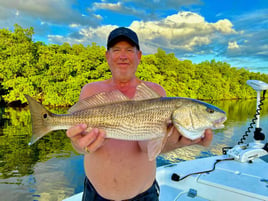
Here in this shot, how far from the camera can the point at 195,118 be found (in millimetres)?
2166

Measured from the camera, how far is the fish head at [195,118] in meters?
2.13

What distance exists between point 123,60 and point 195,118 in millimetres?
1075

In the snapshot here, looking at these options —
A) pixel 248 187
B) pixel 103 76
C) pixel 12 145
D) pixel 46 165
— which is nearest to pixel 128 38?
pixel 248 187

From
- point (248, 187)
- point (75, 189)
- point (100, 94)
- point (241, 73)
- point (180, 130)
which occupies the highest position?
point (241, 73)

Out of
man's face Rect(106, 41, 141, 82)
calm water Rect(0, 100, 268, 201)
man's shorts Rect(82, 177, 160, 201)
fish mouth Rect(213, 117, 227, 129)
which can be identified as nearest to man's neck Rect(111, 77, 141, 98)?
man's face Rect(106, 41, 141, 82)

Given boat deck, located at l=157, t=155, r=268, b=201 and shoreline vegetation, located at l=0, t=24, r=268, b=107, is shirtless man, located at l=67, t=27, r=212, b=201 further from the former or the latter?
shoreline vegetation, located at l=0, t=24, r=268, b=107

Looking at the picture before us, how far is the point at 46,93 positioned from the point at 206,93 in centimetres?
3585

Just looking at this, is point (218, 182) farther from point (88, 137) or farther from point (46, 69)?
point (46, 69)

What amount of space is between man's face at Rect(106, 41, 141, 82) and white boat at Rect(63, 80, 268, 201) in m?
2.42

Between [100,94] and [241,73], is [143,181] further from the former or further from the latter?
[241,73]

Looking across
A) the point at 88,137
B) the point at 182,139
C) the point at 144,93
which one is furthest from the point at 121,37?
the point at 182,139

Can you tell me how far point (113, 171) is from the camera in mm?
2240

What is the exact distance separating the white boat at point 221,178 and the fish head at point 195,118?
7.10ft

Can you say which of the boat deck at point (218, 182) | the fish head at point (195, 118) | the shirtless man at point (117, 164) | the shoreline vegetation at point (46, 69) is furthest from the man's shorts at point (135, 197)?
the shoreline vegetation at point (46, 69)
